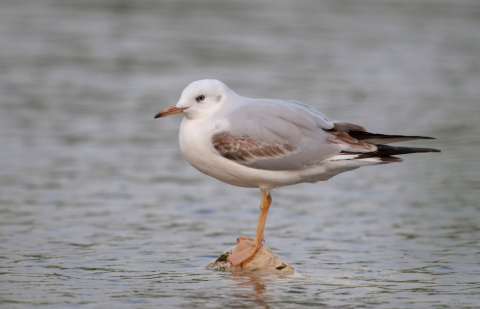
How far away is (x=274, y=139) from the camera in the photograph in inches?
264

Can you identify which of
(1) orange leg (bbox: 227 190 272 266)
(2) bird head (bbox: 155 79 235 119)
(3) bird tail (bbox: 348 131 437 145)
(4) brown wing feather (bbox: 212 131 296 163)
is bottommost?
(1) orange leg (bbox: 227 190 272 266)

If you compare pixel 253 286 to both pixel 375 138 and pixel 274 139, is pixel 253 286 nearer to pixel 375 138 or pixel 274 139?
pixel 274 139

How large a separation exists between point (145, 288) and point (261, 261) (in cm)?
121

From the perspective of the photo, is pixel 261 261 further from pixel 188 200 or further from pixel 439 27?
pixel 439 27

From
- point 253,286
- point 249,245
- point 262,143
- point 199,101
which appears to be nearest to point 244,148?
point 262,143

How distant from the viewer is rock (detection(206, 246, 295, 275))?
6.68m

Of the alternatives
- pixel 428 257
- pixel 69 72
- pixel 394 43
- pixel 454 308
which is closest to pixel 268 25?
pixel 394 43

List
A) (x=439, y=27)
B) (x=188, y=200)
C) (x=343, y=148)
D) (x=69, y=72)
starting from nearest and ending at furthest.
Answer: (x=343, y=148), (x=188, y=200), (x=69, y=72), (x=439, y=27)

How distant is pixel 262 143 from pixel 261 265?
1121 mm

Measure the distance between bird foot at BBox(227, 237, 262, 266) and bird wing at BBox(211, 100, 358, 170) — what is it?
790mm

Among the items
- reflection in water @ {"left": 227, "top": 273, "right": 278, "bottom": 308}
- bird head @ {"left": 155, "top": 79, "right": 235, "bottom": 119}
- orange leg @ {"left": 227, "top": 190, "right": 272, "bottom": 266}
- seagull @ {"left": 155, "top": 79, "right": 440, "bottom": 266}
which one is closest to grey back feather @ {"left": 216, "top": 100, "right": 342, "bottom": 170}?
seagull @ {"left": 155, "top": 79, "right": 440, "bottom": 266}

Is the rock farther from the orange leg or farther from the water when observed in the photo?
the water

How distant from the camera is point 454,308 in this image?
18.7ft

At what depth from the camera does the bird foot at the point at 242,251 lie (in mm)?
6730
